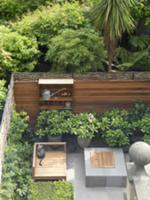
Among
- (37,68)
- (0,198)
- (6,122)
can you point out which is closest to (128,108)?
(37,68)

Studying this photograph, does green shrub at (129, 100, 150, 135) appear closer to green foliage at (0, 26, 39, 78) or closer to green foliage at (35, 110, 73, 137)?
green foliage at (35, 110, 73, 137)

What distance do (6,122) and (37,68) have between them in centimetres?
209

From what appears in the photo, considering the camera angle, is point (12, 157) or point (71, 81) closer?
point (12, 157)

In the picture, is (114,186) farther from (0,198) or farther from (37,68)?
(37,68)

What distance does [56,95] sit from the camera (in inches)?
345

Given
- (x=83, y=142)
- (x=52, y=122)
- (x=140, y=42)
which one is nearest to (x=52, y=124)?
(x=52, y=122)

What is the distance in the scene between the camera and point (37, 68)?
9227 millimetres

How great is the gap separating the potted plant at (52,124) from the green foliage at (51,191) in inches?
50.5

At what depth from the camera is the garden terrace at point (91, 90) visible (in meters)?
8.52

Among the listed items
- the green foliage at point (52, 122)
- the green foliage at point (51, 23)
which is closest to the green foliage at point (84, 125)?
the green foliage at point (52, 122)

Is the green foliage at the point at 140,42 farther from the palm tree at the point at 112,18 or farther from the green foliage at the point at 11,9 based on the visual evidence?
the green foliage at the point at 11,9

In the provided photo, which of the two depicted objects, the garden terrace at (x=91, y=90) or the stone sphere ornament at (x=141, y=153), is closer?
the stone sphere ornament at (x=141, y=153)

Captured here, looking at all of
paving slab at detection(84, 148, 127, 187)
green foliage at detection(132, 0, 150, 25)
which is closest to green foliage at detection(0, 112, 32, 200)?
paving slab at detection(84, 148, 127, 187)

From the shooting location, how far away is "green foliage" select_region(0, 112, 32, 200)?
264 inches
